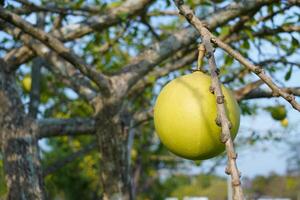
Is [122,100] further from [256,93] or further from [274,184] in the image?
[274,184]

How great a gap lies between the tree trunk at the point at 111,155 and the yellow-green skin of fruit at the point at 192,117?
1.59m

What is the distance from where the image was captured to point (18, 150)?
9.93ft

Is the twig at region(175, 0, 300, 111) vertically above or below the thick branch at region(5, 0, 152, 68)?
below

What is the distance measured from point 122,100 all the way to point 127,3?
0.76 meters

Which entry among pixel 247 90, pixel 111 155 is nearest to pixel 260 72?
pixel 111 155

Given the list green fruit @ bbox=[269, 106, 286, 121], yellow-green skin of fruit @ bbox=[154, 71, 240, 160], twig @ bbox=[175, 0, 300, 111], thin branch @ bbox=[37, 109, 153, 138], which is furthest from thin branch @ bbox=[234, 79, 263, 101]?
twig @ bbox=[175, 0, 300, 111]

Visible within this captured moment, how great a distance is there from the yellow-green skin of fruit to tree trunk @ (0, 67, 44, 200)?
Answer: 5.24ft

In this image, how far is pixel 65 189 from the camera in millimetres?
15914

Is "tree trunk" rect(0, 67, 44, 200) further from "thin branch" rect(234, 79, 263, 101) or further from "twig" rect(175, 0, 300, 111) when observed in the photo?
"twig" rect(175, 0, 300, 111)

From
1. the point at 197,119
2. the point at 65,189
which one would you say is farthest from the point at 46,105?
the point at 65,189

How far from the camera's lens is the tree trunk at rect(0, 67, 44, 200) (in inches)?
117

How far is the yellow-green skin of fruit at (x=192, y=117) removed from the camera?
1.46 m

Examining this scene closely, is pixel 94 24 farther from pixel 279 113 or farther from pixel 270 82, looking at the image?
pixel 270 82

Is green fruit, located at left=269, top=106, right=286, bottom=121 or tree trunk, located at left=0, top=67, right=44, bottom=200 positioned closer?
tree trunk, located at left=0, top=67, right=44, bottom=200
